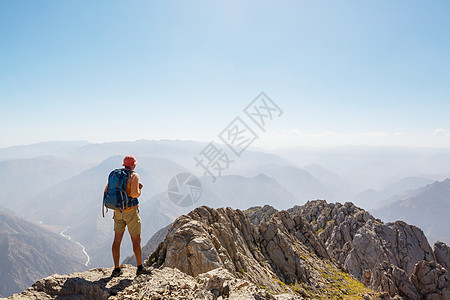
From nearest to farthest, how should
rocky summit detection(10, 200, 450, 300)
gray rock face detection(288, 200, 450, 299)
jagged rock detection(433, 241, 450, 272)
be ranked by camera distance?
rocky summit detection(10, 200, 450, 300) < gray rock face detection(288, 200, 450, 299) < jagged rock detection(433, 241, 450, 272)

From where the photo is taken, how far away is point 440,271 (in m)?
38.0

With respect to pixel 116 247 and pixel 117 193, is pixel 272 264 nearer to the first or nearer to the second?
pixel 116 247

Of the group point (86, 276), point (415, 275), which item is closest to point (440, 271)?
point (415, 275)

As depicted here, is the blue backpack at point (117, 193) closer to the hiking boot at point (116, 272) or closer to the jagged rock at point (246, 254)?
the hiking boot at point (116, 272)

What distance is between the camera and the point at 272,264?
2897cm

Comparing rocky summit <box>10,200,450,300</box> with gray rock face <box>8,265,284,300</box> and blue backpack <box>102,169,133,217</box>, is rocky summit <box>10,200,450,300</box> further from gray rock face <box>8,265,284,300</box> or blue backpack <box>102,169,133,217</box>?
blue backpack <box>102,169,133,217</box>

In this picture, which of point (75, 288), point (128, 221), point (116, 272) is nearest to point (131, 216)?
point (128, 221)

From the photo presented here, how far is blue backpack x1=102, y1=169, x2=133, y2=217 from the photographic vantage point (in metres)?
10.5

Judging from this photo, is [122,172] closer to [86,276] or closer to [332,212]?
[86,276]

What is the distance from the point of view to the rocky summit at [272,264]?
9297 millimetres

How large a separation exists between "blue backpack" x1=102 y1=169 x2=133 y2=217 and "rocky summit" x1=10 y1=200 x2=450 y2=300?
334 centimetres

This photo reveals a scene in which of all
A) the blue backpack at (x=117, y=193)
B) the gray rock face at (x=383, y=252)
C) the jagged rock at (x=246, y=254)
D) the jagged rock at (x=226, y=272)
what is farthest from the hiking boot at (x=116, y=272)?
the gray rock face at (x=383, y=252)

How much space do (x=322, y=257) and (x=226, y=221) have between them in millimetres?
21783

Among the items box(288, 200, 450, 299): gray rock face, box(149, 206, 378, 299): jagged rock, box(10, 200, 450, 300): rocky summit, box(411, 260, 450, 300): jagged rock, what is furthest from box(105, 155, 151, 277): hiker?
box(411, 260, 450, 300): jagged rock
